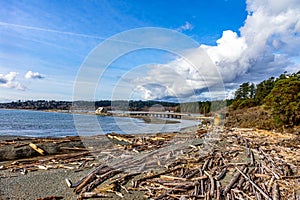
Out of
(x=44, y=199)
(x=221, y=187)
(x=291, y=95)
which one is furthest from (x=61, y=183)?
(x=291, y=95)

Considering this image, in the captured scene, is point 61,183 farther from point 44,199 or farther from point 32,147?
point 32,147

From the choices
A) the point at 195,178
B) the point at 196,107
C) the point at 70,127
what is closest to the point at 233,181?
the point at 195,178

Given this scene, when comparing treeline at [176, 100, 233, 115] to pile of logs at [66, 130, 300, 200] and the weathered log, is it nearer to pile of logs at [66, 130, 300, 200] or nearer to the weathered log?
pile of logs at [66, 130, 300, 200]

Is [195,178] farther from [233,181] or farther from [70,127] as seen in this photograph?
[70,127]

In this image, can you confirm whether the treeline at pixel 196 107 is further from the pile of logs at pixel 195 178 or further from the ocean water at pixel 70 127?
the pile of logs at pixel 195 178

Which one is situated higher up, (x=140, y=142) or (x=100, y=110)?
(x=100, y=110)

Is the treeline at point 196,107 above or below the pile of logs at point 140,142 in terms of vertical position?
above

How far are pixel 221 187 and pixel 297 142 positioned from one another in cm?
1424

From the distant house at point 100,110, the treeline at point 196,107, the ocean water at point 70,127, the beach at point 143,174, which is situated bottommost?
the ocean water at point 70,127

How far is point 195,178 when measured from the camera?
32.4 feet

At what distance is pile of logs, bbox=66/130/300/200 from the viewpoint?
8586mm

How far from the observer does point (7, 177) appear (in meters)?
10.5

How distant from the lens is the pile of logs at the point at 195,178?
8.59 metres

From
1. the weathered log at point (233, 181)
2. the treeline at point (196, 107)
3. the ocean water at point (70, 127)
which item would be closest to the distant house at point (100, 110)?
the treeline at point (196, 107)
